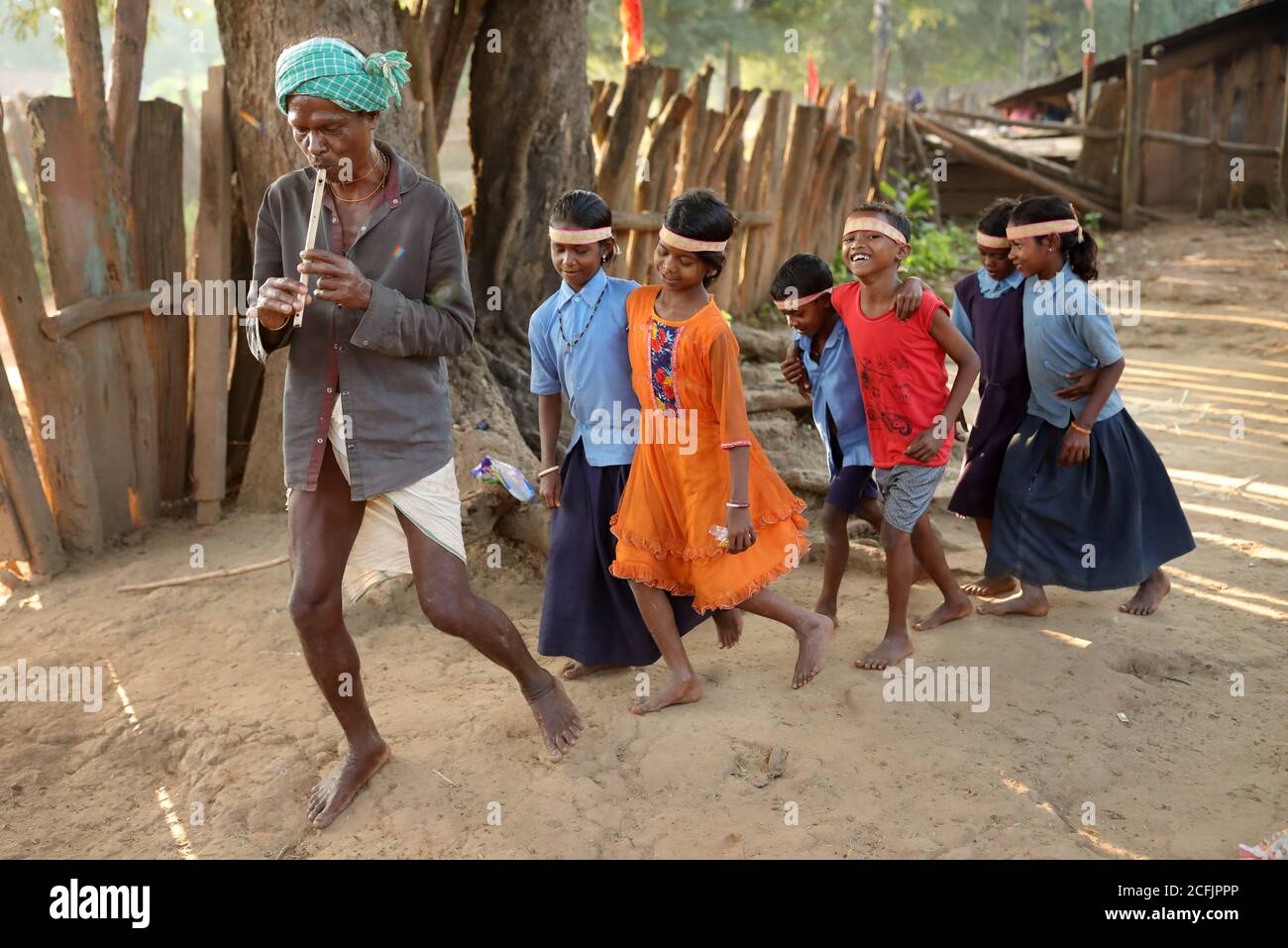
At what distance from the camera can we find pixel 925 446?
143 inches

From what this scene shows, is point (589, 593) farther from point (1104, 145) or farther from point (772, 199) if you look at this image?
point (1104, 145)

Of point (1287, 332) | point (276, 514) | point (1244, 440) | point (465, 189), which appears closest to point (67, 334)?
point (276, 514)

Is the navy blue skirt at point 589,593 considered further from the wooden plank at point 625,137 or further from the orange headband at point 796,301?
the wooden plank at point 625,137

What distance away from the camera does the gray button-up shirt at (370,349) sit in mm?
2824

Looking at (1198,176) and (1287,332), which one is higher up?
(1198,176)

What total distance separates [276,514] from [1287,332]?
7.74 m

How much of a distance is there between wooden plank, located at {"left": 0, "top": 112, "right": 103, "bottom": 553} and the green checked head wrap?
2440 millimetres

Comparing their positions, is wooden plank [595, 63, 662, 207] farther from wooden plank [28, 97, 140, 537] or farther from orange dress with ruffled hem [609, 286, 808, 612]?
orange dress with ruffled hem [609, 286, 808, 612]

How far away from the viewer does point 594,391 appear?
353cm

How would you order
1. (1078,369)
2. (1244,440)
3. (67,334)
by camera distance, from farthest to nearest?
(1244,440), (67,334), (1078,369)

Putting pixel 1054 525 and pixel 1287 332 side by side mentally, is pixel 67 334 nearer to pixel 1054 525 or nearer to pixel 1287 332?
pixel 1054 525

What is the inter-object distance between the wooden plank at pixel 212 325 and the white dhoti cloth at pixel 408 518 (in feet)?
8.20

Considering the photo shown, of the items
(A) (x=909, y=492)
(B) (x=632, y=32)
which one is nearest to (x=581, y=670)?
(A) (x=909, y=492)

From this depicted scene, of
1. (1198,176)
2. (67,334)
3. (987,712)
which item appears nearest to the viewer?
(987,712)
